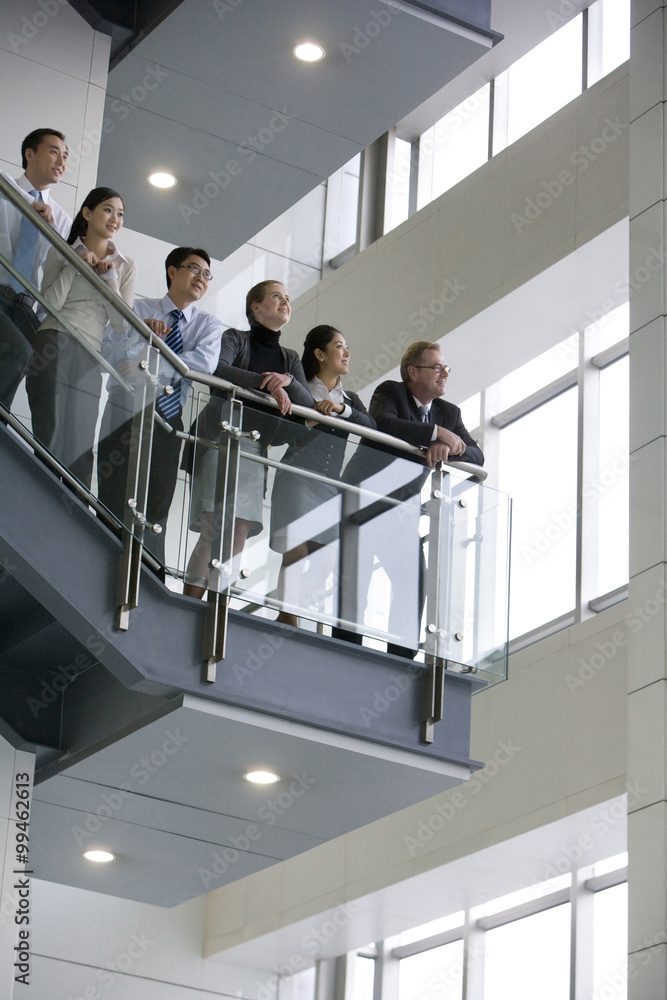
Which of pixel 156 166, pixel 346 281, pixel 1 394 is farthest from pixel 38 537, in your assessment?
pixel 346 281

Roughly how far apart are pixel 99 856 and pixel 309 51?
20.8 ft

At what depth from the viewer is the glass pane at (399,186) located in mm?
20109

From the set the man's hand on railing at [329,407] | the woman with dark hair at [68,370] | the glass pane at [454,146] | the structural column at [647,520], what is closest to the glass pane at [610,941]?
the structural column at [647,520]

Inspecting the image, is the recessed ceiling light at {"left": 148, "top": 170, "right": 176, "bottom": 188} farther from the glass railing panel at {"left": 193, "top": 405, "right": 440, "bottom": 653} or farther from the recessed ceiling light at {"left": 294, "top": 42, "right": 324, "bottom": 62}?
the glass railing panel at {"left": 193, "top": 405, "right": 440, "bottom": 653}

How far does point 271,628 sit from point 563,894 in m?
7.94

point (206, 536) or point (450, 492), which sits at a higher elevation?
point (450, 492)

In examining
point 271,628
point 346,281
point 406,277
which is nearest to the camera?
point 271,628

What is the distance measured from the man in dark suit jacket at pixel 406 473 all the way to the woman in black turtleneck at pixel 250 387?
617mm

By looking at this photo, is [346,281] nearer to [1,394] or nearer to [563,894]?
[563,894]

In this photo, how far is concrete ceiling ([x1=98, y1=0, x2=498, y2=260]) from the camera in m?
11.8

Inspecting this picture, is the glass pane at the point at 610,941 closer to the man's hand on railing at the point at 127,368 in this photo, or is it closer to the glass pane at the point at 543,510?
the glass pane at the point at 543,510

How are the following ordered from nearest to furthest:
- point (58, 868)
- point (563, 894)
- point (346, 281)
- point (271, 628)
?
point (271, 628)
point (58, 868)
point (563, 894)
point (346, 281)

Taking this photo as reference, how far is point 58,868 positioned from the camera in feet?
37.2

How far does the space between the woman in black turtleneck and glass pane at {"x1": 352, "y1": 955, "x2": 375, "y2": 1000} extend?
1041 cm
